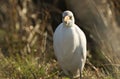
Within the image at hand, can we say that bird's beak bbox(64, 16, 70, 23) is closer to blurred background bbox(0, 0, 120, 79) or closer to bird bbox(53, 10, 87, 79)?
bird bbox(53, 10, 87, 79)

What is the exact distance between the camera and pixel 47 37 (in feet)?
25.6

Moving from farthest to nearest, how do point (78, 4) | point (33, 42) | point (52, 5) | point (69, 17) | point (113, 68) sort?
point (52, 5) < point (33, 42) < point (78, 4) < point (113, 68) < point (69, 17)

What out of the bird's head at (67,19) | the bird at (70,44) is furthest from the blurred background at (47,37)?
the bird's head at (67,19)

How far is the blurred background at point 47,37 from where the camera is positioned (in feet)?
16.7

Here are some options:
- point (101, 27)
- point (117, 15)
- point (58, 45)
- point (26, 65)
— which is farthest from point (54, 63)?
point (117, 15)

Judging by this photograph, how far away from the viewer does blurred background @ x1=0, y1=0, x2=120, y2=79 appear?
16.7 ft

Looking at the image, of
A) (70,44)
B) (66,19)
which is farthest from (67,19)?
(70,44)

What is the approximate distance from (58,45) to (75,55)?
0.17 m

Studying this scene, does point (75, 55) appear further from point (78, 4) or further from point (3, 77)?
point (78, 4)

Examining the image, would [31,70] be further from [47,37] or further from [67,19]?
[47,37]

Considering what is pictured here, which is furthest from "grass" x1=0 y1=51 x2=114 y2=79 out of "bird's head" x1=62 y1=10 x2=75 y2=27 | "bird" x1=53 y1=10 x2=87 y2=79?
"bird's head" x1=62 y1=10 x2=75 y2=27

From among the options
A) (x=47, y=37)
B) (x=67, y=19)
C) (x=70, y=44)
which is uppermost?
(x=67, y=19)

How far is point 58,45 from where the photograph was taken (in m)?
4.76

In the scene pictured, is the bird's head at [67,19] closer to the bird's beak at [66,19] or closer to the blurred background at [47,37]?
the bird's beak at [66,19]
